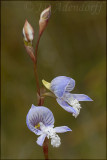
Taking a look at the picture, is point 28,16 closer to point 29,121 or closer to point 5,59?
point 5,59

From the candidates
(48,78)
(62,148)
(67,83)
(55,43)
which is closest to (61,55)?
(55,43)

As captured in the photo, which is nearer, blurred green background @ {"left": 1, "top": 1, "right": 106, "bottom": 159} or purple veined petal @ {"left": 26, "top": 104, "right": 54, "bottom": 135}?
purple veined petal @ {"left": 26, "top": 104, "right": 54, "bottom": 135}

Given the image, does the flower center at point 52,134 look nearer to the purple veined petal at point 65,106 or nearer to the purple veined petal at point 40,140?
the purple veined petal at point 40,140

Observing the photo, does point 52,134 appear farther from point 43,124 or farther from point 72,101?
point 72,101

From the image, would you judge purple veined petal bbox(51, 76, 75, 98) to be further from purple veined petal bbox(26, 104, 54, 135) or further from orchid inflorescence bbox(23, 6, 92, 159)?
purple veined petal bbox(26, 104, 54, 135)

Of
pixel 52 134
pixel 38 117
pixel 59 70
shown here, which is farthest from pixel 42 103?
pixel 59 70

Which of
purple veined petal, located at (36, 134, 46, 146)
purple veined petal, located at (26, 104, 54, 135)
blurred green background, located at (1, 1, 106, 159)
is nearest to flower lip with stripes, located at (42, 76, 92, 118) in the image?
purple veined petal, located at (26, 104, 54, 135)
